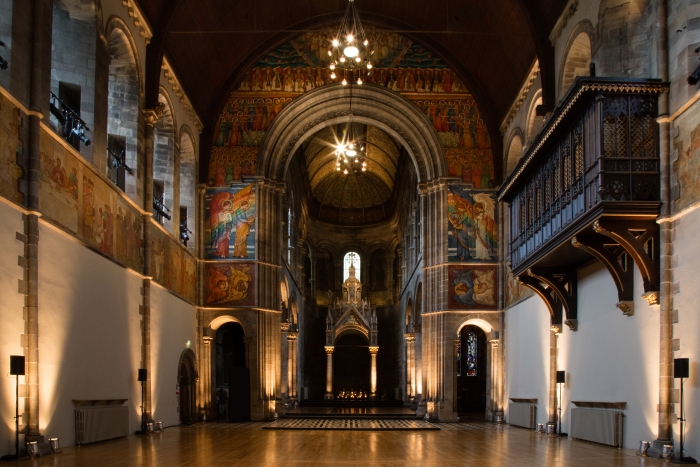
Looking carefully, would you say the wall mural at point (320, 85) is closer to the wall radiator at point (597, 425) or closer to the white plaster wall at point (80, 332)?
the white plaster wall at point (80, 332)

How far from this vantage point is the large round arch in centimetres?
2992

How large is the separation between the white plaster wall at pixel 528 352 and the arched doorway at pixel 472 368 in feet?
39.4

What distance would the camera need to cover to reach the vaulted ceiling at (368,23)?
887 inches

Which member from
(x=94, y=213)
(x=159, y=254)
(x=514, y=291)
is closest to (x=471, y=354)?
(x=514, y=291)

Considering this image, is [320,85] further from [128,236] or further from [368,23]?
[128,236]

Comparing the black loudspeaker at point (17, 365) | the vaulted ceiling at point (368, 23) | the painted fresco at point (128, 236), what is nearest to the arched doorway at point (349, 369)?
the vaulted ceiling at point (368, 23)

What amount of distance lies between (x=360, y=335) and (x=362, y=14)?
23.3 m

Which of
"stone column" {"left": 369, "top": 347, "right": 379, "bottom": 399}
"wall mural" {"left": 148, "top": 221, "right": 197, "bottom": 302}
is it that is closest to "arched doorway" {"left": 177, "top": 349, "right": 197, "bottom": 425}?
"wall mural" {"left": 148, "top": 221, "right": 197, "bottom": 302}

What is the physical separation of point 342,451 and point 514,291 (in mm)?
12459

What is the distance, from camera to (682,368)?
44.0 feet

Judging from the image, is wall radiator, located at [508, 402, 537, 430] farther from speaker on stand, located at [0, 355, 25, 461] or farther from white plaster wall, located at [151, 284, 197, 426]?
speaker on stand, located at [0, 355, 25, 461]

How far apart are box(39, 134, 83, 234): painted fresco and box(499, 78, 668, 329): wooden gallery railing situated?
9.62 meters

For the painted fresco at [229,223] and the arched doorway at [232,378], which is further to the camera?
the painted fresco at [229,223]

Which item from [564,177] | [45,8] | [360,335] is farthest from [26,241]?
[360,335]
